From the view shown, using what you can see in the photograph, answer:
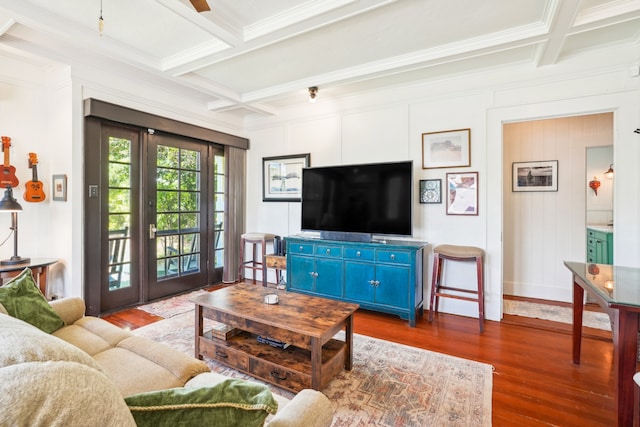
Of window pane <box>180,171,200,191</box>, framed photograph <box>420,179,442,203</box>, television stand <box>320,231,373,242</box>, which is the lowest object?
television stand <box>320,231,373,242</box>

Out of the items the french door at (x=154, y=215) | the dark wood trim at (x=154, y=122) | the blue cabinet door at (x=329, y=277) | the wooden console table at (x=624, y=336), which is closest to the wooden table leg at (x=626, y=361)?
the wooden console table at (x=624, y=336)

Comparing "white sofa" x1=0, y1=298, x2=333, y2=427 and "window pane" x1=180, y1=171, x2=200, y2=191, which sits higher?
"window pane" x1=180, y1=171, x2=200, y2=191

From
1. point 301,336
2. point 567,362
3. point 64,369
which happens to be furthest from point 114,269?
point 567,362

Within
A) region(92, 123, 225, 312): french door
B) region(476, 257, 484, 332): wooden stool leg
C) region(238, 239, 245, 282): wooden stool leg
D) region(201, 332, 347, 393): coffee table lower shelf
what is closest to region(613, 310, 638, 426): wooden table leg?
region(476, 257, 484, 332): wooden stool leg

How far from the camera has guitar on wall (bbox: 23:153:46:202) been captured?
10.5 ft

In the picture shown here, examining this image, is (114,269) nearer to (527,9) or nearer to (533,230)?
(527,9)

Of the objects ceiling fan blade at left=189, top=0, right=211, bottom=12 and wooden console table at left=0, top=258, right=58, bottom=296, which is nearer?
ceiling fan blade at left=189, top=0, right=211, bottom=12

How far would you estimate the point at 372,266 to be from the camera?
3.45m

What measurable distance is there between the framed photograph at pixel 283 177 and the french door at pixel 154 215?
0.73m

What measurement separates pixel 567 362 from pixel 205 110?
16.3ft

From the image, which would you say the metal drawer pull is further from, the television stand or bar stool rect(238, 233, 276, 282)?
bar stool rect(238, 233, 276, 282)

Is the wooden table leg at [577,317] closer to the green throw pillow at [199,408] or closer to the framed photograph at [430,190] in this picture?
the framed photograph at [430,190]

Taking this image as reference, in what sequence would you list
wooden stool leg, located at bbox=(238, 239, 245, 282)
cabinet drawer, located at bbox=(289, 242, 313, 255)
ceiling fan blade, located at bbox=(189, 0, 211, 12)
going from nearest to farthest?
ceiling fan blade, located at bbox=(189, 0, 211, 12) → cabinet drawer, located at bbox=(289, 242, 313, 255) → wooden stool leg, located at bbox=(238, 239, 245, 282)

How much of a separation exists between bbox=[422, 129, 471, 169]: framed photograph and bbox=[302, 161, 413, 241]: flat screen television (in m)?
0.40
